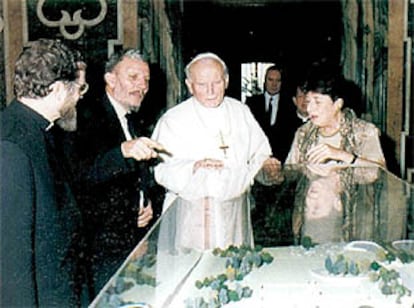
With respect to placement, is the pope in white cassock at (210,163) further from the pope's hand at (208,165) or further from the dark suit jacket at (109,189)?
the dark suit jacket at (109,189)

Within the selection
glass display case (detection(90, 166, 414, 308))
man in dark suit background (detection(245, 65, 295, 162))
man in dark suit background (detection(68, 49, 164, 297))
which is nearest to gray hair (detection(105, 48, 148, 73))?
man in dark suit background (detection(68, 49, 164, 297))

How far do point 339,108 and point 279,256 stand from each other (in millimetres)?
941

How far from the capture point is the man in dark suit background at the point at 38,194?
1678 millimetres

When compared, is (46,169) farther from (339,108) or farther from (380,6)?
(380,6)

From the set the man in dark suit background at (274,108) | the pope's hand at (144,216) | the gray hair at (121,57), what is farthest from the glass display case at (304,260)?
the man in dark suit background at (274,108)

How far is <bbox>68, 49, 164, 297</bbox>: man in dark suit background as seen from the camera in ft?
7.34

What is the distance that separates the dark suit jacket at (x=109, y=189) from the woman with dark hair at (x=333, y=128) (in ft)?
1.97

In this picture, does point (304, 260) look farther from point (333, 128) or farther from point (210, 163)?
point (333, 128)

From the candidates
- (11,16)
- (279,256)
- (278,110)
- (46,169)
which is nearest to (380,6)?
(278,110)

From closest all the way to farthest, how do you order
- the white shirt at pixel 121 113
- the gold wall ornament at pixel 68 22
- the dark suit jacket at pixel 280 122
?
1. the white shirt at pixel 121 113
2. the gold wall ornament at pixel 68 22
3. the dark suit jacket at pixel 280 122

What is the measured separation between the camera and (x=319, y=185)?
91.4 inches

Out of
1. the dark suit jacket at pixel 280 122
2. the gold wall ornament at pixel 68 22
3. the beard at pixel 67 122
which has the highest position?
the gold wall ornament at pixel 68 22

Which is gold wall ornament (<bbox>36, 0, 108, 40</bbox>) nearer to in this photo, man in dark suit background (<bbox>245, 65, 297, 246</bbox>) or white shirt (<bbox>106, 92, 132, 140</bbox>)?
man in dark suit background (<bbox>245, 65, 297, 246</bbox>)

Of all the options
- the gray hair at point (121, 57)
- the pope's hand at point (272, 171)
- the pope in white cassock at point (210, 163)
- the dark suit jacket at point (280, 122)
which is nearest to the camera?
the pope in white cassock at point (210, 163)
